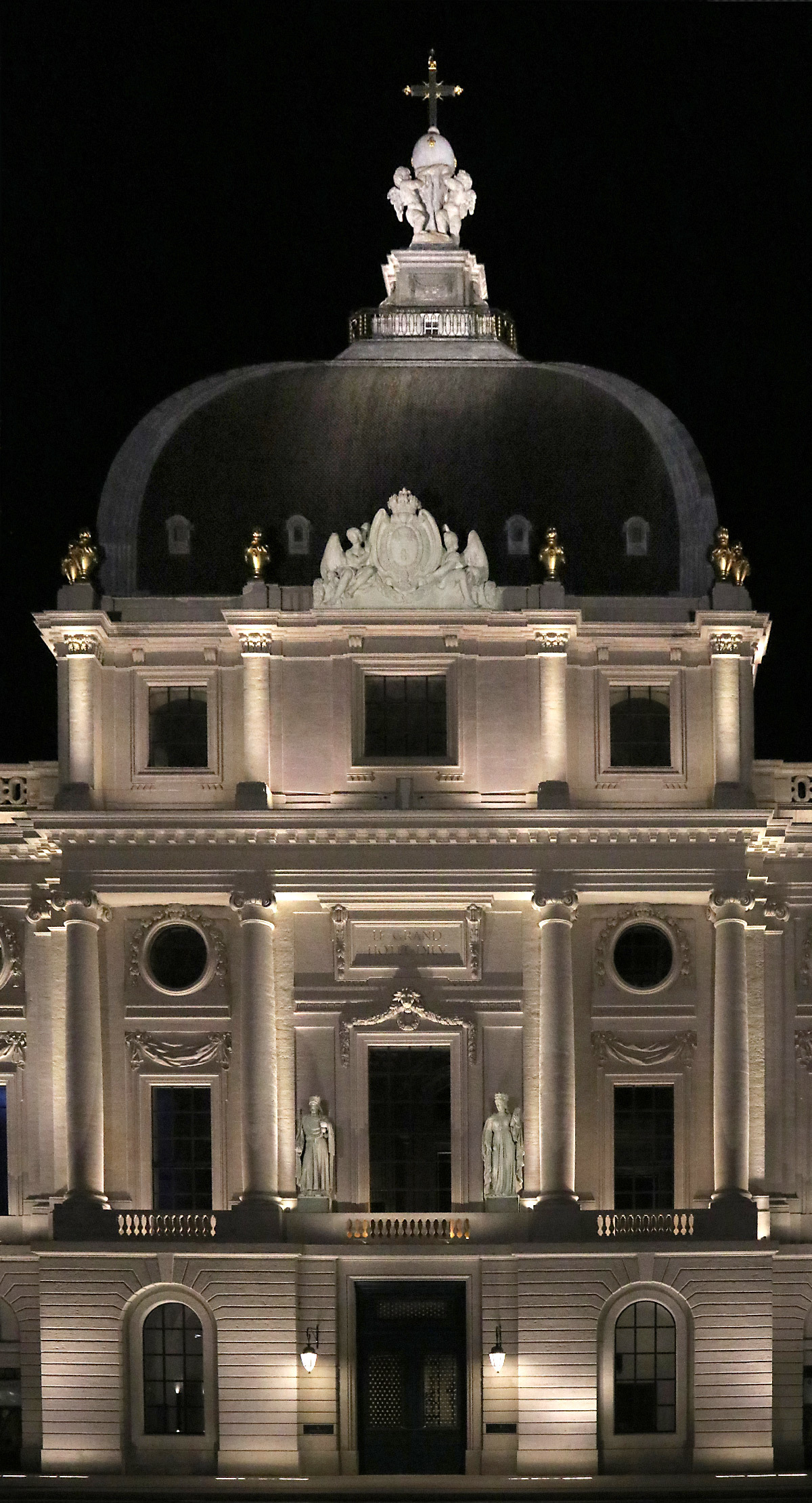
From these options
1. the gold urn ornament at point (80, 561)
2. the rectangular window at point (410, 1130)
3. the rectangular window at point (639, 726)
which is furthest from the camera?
the rectangular window at point (639, 726)

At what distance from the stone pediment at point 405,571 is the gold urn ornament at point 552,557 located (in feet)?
4.05

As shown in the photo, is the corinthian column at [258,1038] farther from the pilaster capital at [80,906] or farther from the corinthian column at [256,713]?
the pilaster capital at [80,906]

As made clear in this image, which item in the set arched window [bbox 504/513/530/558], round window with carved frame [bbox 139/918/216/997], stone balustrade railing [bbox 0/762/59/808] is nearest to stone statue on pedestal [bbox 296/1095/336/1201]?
round window with carved frame [bbox 139/918/216/997]

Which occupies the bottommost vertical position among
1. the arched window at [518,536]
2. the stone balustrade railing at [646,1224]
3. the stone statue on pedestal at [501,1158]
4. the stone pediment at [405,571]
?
the stone balustrade railing at [646,1224]

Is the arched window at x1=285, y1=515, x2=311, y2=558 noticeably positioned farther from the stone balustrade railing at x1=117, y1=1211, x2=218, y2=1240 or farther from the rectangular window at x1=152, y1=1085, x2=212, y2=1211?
the stone balustrade railing at x1=117, y1=1211, x2=218, y2=1240

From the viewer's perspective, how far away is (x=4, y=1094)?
230ft

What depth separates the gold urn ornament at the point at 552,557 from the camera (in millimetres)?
69188

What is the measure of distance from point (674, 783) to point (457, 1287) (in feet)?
38.4

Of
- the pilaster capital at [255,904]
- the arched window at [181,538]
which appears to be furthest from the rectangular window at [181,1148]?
the arched window at [181,538]

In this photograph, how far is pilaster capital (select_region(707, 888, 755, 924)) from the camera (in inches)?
2687

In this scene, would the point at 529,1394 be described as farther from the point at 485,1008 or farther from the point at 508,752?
the point at 508,752

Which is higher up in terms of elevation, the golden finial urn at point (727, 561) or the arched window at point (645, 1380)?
the golden finial urn at point (727, 561)

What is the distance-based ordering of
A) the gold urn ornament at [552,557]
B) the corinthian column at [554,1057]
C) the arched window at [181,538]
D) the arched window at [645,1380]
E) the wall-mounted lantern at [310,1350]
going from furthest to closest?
the arched window at [181,538], the gold urn ornament at [552,557], the corinthian column at [554,1057], the arched window at [645,1380], the wall-mounted lantern at [310,1350]

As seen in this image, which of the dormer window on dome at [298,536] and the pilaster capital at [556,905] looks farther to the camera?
the dormer window on dome at [298,536]
